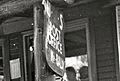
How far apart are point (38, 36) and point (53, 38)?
217 millimetres

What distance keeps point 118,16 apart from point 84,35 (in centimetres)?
109

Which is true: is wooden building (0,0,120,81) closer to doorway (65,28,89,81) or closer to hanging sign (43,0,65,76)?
doorway (65,28,89,81)

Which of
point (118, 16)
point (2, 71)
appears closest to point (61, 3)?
point (118, 16)

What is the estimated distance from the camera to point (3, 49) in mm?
9547

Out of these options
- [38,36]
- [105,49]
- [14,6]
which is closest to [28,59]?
[105,49]

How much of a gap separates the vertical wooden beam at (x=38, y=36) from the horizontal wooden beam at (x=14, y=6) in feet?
0.59

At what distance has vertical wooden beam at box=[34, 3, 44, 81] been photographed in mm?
4402

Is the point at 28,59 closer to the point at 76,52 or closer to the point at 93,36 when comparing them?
the point at 76,52

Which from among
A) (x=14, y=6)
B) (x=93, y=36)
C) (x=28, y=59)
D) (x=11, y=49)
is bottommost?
(x=28, y=59)

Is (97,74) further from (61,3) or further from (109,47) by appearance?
(61,3)

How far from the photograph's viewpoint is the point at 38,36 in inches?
177

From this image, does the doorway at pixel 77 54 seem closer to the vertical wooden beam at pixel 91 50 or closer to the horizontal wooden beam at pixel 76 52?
the horizontal wooden beam at pixel 76 52

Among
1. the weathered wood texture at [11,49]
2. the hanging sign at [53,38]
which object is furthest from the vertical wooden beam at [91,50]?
the hanging sign at [53,38]

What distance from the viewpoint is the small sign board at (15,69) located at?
30.3ft
